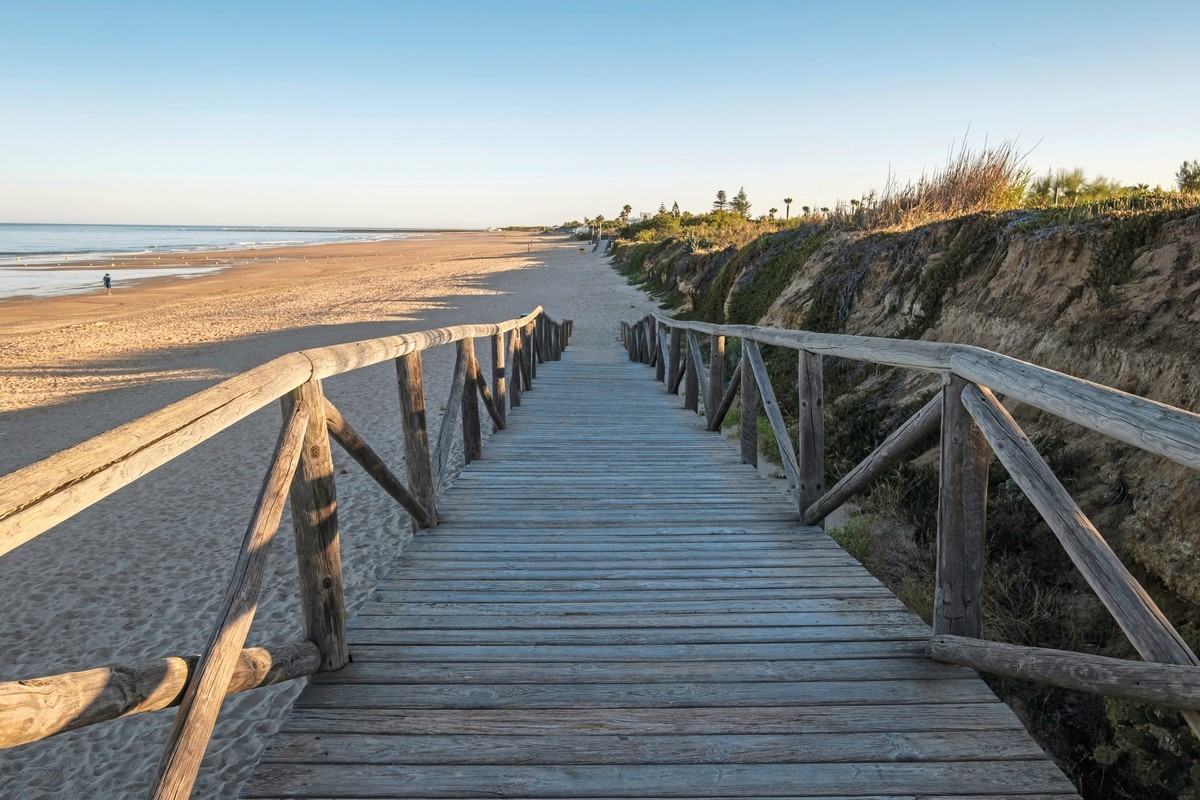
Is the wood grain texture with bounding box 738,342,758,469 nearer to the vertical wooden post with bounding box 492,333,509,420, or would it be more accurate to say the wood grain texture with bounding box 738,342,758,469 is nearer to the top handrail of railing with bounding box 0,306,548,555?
the vertical wooden post with bounding box 492,333,509,420

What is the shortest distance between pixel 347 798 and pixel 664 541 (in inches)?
88.0

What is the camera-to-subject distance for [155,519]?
6.61 m

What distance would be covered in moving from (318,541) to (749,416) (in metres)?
3.69

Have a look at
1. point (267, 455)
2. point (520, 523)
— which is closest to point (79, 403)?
point (267, 455)

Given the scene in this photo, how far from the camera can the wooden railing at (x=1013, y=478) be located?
152cm

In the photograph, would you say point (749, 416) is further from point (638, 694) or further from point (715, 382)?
point (638, 694)

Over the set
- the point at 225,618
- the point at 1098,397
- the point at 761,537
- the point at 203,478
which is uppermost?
the point at 1098,397

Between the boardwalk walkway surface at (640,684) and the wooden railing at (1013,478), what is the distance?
23cm

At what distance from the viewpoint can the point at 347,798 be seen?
185 cm

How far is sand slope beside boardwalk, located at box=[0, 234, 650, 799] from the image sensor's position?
3666 mm

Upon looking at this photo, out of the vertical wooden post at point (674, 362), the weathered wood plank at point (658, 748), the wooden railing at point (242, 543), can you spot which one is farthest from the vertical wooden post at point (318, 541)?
the vertical wooden post at point (674, 362)

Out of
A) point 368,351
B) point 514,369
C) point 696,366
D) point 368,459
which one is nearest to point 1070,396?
point 368,459

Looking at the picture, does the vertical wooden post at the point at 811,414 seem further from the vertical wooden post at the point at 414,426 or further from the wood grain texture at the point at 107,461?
the wood grain texture at the point at 107,461

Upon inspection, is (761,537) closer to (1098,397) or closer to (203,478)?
(1098,397)
